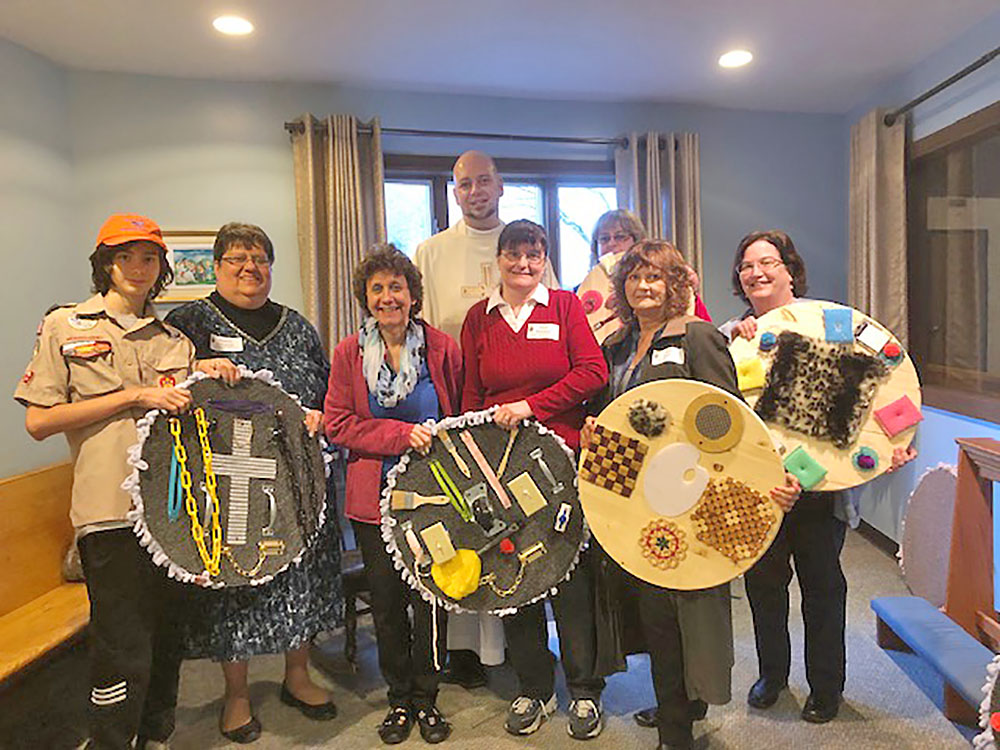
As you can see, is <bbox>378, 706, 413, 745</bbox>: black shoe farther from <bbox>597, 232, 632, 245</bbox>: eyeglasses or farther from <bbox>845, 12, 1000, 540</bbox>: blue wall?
<bbox>845, 12, 1000, 540</bbox>: blue wall

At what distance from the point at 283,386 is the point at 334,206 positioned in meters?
1.71

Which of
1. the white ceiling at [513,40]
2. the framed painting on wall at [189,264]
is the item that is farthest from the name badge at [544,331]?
the framed painting on wall at [189,264]

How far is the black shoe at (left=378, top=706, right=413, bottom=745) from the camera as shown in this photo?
6.39 feet

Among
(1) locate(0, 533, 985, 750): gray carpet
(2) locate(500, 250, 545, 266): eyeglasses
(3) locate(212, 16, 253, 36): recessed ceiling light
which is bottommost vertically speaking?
(1) locate(0, 533, 985, 750): gray carpet

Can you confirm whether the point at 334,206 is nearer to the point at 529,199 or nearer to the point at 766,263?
the point at 529,199

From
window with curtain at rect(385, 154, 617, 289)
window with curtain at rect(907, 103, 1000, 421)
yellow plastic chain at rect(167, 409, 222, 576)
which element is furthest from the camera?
window with curtain at rect(385, 154, 617, 289)

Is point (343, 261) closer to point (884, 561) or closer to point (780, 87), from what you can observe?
point (780, 87)

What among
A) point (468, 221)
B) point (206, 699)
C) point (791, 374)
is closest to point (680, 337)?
point (791, 374)

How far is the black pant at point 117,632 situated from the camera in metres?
1.71

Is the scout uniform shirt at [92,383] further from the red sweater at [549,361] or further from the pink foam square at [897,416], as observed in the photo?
the pink foam square at [897,416]

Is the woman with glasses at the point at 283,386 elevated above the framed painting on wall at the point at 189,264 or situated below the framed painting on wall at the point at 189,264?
below

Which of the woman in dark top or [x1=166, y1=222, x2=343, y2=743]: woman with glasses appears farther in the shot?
[x1=166, y1=222, x2=343, y2=743]: woman with glasses

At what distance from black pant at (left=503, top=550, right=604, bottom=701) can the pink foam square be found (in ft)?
2.94

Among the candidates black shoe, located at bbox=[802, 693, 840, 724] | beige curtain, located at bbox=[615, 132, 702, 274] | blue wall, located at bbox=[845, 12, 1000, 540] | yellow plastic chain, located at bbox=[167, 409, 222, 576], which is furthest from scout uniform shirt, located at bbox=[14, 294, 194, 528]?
blue wall, located at bbox=[845, 12, 1000, 540]
